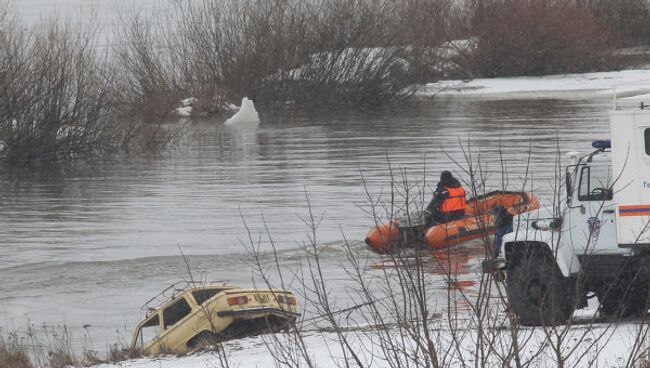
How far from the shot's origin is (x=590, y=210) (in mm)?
11188

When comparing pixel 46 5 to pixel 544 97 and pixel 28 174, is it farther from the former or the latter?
pixel 28 174

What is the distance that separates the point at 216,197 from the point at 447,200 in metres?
8.20

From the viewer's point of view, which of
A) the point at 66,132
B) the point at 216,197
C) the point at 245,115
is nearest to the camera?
the point at 216,197

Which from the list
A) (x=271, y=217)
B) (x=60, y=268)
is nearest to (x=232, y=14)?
(x=271, y=217)

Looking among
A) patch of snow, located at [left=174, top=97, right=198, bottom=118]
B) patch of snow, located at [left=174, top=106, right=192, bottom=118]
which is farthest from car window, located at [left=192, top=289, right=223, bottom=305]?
patch of snow, located at [left=174, top=106, right=192, bottom=118]

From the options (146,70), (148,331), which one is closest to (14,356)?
(148,331)

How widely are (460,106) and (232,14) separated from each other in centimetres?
1011

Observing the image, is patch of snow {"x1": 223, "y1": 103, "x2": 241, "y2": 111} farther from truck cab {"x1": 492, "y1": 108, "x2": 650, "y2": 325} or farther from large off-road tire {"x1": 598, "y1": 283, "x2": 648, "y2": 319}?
large off-road tire {"x1": 598, "y1": 283, "x2": 648, "y2": 319}

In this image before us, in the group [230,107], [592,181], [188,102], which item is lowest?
[230,107]

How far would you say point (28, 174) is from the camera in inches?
1277

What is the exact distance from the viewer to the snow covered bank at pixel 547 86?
2006 inches

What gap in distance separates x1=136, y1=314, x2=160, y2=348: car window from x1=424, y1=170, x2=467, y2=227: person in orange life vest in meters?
5.62

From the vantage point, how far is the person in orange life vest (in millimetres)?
18375

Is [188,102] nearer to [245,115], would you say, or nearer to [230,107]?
[230,107]
